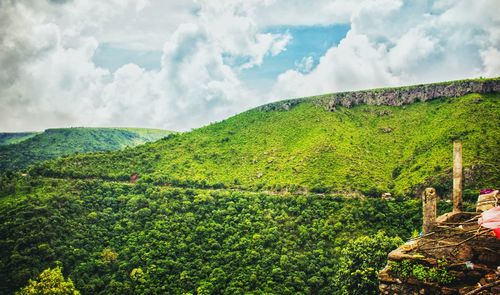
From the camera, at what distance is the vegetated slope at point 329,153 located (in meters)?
67.2

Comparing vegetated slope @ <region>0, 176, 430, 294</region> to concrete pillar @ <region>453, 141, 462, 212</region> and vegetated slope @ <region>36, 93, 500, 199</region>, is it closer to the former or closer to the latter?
vegetated slope @ <region>36, 93, 500, 199</region>

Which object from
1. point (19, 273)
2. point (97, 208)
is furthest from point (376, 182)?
point (19, 273)

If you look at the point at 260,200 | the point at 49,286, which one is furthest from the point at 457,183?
the point at 260,200

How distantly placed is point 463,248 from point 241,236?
50.5m

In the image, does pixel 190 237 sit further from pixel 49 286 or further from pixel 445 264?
pixel 445 264

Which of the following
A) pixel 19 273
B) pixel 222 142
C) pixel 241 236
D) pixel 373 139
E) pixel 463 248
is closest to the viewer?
pixel 463 248

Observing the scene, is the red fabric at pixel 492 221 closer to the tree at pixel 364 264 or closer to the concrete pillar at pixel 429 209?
the concrete pillar at pixel 429 209

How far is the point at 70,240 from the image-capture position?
62.1m

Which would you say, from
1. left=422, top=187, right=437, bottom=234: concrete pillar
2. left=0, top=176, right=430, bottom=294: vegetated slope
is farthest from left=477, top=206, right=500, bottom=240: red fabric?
left=0, top=176, right=430, bottom=294: vegetated slope

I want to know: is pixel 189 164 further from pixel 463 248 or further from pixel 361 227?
pixel 463 248

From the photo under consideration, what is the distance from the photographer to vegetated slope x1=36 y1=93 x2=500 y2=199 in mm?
67188

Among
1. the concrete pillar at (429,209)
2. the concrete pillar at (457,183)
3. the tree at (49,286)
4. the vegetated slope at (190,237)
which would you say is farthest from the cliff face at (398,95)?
the tree at (49,286)

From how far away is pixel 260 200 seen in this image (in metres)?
71.1

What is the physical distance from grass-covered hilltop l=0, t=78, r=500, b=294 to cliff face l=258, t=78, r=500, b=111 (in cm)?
33
